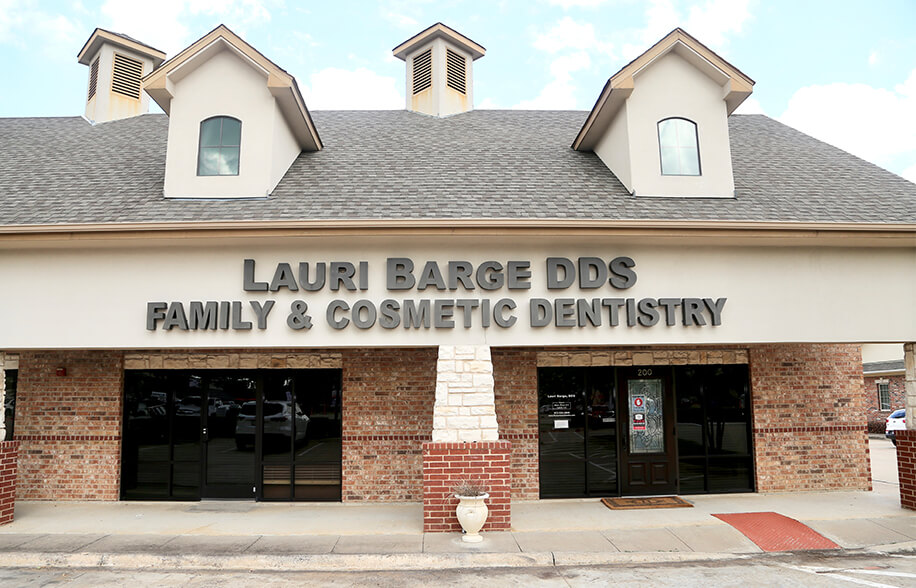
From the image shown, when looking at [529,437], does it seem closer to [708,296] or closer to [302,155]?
[708,296]

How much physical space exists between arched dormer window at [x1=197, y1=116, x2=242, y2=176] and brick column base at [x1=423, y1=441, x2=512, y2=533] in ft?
18.8

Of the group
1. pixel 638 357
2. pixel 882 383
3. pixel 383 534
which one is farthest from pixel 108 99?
pixel 882 383

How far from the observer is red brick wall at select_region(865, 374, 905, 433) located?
25733mm

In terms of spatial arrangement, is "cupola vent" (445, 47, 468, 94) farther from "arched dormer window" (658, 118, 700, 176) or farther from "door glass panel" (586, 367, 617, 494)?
"door glass panel" (586, 367, 617, 494)

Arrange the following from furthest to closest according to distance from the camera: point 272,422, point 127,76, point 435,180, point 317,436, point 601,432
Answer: point 127,76 → point 601,432 → point 272,422 → point 317,436 → point 435,180

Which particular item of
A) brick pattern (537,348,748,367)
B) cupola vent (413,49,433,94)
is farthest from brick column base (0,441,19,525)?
cupola vent (413,49,433,94)

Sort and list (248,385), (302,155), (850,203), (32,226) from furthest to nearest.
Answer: (302,155), (248,385), (850,203), (32,226)

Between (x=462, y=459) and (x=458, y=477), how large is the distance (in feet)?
0.82

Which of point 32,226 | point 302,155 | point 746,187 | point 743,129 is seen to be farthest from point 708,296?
point 32,226

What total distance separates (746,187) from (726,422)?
432 centimetres

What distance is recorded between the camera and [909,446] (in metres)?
9.62

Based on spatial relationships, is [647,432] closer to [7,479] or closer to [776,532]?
[776,532]

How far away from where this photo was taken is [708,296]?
937 centimetres

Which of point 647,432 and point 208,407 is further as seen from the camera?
point 647,432
